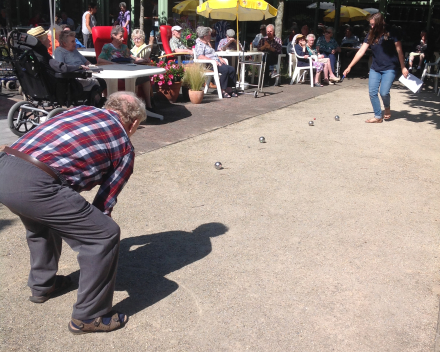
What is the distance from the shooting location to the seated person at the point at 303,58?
542 inches

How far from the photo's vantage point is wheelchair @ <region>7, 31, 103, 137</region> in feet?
21.8

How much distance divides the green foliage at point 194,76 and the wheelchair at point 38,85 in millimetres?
2826

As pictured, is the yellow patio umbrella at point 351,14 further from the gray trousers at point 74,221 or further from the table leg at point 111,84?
the gray trousers at point 74,221

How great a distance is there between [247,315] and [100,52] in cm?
713

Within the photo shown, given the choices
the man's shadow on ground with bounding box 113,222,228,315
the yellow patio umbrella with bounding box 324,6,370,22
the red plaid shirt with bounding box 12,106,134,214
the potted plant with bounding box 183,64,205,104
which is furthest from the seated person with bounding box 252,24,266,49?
the red plaid shirt with bounding box 12,106,134,214

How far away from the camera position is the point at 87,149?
2627mm

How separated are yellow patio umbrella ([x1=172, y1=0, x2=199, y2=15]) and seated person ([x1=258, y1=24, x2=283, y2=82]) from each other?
5.18 metres

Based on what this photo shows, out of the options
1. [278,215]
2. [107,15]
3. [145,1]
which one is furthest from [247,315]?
[107,15]

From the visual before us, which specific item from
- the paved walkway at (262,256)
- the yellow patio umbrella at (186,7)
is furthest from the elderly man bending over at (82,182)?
the yellow patio umbrella at (186,7)

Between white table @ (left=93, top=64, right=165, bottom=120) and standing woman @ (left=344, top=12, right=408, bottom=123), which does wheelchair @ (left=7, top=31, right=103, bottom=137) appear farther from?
standing woman @ (left=344, top=12, right=408, bottom=123)

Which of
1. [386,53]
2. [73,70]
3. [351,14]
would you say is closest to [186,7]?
[351,14]

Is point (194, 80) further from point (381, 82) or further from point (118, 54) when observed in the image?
point (381, 82)

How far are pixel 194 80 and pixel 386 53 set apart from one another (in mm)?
3616

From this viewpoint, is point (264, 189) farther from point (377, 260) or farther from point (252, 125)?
point (252, 125)
